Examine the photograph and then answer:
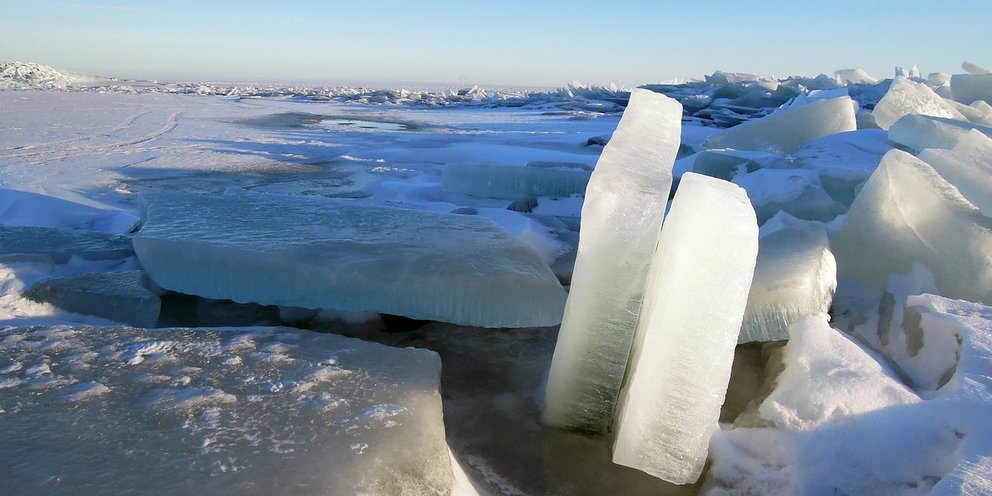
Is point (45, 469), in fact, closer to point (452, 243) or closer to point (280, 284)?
point (280, 284)

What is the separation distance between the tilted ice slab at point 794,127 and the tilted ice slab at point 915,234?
2521 millimetres

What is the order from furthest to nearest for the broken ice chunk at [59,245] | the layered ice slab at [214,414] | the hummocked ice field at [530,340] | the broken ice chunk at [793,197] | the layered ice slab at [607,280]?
the broken ice chunk at [793,197] → the broken ice chunk at [59,245] → the layered ice slab at [607,280] → the hummocked ice field at [530,340] → the layered ice slab at [214,414]

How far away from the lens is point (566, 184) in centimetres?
439

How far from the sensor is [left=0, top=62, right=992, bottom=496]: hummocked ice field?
1.15 meters

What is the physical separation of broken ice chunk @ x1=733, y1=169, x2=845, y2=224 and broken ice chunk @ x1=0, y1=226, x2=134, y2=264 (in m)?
2.77

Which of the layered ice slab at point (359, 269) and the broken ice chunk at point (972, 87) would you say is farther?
the broken ice chunk at point (972, 87)

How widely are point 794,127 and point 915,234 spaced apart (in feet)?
9.26

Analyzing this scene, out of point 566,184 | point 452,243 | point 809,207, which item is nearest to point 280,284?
point 452,243

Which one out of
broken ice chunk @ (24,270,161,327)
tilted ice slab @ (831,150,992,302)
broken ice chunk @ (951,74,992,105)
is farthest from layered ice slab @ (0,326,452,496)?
broken ice chunk @ (951,74,992,105)

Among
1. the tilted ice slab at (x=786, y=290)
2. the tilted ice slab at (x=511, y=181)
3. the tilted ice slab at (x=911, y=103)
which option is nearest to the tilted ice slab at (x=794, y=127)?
the tilted ice slab at (x=911, y=103)

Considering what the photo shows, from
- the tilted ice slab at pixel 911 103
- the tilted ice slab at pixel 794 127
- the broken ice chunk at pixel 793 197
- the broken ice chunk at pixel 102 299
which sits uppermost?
the tilted ice slab at pixel 911 103

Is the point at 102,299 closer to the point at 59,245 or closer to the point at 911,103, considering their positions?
the point at 59,245

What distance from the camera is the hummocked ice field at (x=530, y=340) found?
1.15m

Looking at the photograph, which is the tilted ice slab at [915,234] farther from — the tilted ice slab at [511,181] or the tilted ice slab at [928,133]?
the tilted ice slab at [511,181]
